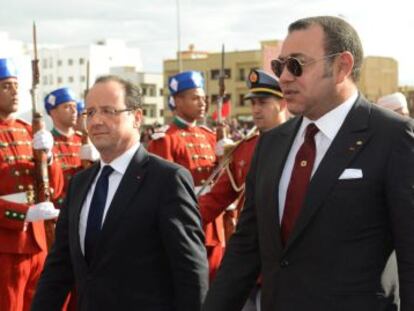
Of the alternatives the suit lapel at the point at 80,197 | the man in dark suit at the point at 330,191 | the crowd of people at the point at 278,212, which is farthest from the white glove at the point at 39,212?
the man in dark suit at the point at 330,191

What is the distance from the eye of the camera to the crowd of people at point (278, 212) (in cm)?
286

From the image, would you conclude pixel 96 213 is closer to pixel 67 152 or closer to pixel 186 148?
pixel 186 148

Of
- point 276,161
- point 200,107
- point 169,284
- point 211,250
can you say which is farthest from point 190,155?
point 276,161

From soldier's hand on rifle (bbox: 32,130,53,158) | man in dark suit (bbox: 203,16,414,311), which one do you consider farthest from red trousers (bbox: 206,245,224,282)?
man in dark suit (bbox: 203,16,414,311)

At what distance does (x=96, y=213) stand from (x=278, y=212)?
108 cm

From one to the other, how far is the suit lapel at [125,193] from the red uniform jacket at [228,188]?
8.13ft

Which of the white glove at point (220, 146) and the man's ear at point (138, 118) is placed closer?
the man's ear at point (138, 118)

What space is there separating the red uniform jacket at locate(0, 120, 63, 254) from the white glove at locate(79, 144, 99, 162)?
1.17 meters

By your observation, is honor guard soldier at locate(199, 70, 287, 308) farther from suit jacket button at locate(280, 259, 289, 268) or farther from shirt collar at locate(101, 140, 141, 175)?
suit jacket button at locate(280, 259, 289, 268)

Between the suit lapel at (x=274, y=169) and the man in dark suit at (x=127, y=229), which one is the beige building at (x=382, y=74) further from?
the suit lapel at (x=274, y=169)

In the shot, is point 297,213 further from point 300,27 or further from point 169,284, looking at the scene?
point 169,284

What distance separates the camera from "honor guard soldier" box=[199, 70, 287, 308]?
19.9 ft

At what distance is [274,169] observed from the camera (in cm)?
318

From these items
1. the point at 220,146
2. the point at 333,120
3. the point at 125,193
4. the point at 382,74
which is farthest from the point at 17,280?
the point at 382,74
